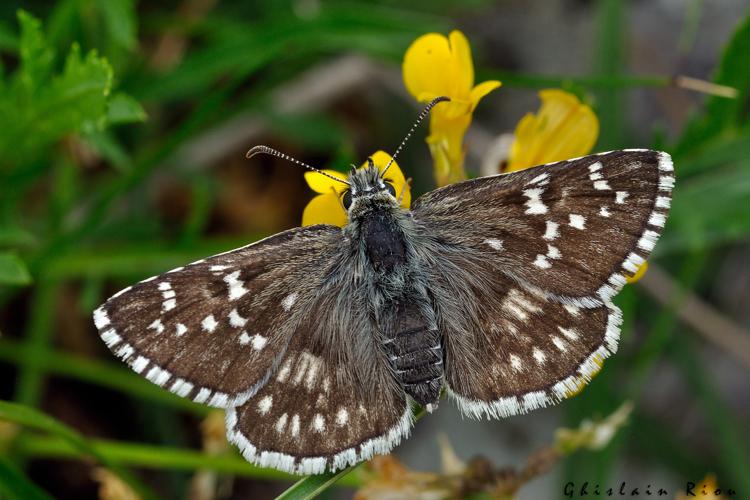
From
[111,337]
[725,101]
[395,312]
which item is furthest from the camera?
[725,101]

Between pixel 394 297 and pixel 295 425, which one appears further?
pixel 394 297

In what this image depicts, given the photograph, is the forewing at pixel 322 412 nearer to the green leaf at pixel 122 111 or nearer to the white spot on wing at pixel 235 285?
the white spot on wing at pixel 235 285

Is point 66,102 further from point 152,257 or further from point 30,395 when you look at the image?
point 30,395

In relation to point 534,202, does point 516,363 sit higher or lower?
lower

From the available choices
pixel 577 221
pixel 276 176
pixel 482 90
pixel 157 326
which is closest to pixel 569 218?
pixel 577 221

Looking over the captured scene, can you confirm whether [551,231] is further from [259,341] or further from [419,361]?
[259,341]

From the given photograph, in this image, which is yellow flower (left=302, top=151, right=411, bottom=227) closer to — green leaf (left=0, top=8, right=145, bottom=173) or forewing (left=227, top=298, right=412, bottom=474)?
forewing (left=227, top=298, right=412, bottom=474)

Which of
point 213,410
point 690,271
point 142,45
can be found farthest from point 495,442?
point 142,45
